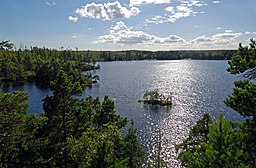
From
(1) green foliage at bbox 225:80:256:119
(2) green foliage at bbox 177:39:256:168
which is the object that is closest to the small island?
(2) green foliage at bbox 177:39:256:168

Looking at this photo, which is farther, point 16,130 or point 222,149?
point 16,130

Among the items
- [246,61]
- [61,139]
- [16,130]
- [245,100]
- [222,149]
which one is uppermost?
[246,61]

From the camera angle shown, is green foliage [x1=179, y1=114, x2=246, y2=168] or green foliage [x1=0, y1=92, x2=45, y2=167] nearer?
green foliage [x1=179, y1=114, x2=246, y2=168]

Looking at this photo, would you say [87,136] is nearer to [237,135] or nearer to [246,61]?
[237,135]

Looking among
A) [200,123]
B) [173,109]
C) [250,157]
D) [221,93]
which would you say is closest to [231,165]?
[250,157]

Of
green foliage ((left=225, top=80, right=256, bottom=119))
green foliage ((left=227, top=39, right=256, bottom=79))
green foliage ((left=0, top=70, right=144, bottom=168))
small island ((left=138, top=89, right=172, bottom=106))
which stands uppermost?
green foliage ((left=227, top=39, right=256, bottom=79))

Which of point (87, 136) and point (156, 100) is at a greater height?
point (87, 136)

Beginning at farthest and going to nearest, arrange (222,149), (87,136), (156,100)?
(156,100), (87,136), (222,149)

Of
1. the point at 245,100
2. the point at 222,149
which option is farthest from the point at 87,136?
the point at 245,100

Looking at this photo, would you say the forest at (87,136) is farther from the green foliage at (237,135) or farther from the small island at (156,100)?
the small island at (156,100)

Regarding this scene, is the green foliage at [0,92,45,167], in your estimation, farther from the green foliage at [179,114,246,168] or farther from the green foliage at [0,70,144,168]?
the green foliage at [179,114,246,168]

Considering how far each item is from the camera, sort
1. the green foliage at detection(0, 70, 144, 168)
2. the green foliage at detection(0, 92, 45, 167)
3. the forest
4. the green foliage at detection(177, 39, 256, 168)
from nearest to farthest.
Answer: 1. the green foliage at detection(177, 39, 256, 168)
2. the forest
3. the green foliage at detection(0, 92, 45, 167)
4. the green foliage at detection(0, 70, 144, 168)

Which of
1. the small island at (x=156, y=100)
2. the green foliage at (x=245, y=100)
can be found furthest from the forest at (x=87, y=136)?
the small island at (x=156, y=100)

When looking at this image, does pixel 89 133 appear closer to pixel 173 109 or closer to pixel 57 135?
pixel 57 135
